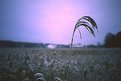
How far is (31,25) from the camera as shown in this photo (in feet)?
6.22

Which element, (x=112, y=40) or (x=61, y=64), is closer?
(x=61, y=64)

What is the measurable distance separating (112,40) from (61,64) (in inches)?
24.0

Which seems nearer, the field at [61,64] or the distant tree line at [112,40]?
the field at [61,64]

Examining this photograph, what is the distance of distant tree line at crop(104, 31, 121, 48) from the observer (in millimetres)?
1994

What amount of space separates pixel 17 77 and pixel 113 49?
1035 millimetres

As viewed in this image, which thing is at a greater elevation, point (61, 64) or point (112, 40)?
point (112, 40)

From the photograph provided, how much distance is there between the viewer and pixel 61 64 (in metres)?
1.84

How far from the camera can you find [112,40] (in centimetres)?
202

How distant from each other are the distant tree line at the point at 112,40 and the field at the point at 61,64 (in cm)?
5

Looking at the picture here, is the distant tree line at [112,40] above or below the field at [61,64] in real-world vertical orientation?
above

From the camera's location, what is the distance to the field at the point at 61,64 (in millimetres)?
1750

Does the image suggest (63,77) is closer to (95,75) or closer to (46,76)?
(46,76)

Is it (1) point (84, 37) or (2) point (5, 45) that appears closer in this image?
(2) point (5, 45)

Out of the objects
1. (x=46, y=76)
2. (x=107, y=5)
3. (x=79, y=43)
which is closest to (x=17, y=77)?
(x=46, y=76)
